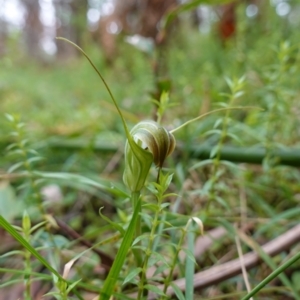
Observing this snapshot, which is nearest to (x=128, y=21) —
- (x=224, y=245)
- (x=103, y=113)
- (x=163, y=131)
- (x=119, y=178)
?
(x=103, y=113)

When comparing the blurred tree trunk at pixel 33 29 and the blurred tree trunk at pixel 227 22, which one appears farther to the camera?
the blurred tree trunk at pixel 33 29

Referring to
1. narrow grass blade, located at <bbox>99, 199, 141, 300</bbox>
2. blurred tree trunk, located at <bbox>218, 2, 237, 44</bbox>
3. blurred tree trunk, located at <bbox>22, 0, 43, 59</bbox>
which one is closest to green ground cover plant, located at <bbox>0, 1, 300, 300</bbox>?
narrow grass blade, located at <bbox>99, 199, 141, 300</bbox>

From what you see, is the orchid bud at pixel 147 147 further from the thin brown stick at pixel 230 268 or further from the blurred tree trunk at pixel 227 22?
the blurred tree trunk at pixel 227 22

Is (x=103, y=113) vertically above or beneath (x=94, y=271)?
above

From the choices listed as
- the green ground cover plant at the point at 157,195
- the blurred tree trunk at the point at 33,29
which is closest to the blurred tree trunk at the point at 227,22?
the green ground cover plant at the point at 157,195

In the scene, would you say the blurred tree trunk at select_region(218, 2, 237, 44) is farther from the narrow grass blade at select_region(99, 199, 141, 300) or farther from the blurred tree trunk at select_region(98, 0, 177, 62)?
the narrow grass blade at select_region(99, 199, 141, 300)

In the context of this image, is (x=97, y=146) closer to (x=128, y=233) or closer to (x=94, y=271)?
(x=94, y=271)
